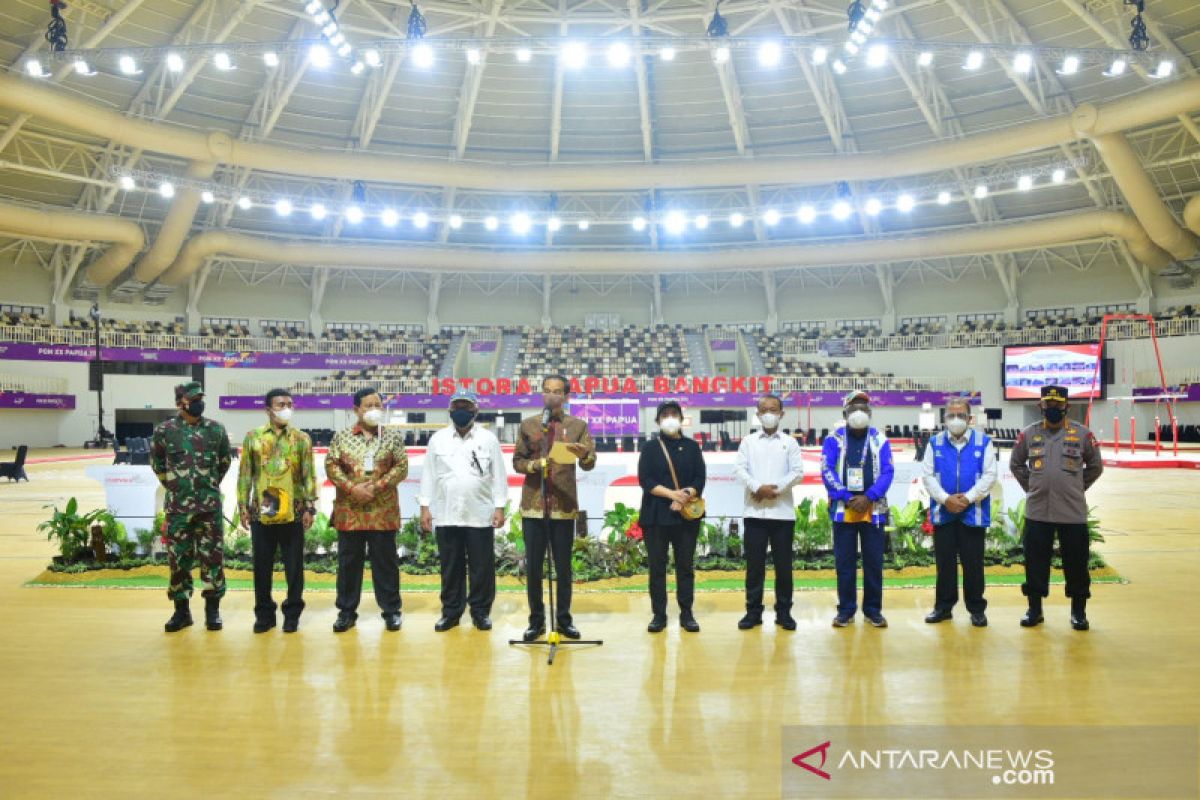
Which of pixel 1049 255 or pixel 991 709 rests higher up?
pixel 1049 255

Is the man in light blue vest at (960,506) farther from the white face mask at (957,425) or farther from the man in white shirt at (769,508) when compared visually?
the man in white shirt at (769,508)

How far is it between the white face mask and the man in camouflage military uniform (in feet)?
15.8

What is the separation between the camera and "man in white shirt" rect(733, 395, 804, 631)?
204 inches

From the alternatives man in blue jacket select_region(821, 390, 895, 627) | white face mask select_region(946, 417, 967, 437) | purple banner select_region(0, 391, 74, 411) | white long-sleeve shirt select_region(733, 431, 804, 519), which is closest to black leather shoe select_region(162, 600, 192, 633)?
white long-sleeve shirt select_region(733, 431, 804, 519)

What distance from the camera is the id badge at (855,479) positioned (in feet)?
17.3

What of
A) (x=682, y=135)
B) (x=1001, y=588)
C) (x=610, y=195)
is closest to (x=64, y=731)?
(x=1001, y=588)

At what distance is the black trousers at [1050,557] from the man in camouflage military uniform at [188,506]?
5268 mm

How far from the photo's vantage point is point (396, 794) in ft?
9.52

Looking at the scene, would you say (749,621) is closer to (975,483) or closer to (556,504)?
(556,504)

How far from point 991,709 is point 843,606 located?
159 cm

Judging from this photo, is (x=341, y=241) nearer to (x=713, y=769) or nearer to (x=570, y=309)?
(x=570, y=309)

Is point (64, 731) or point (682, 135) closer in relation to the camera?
point (64, 731)

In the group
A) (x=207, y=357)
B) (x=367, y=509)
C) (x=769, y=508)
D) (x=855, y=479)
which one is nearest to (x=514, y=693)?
(x=367, y=509)

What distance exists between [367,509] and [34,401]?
28.8m
